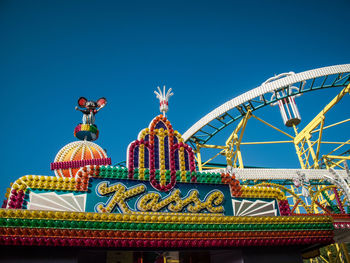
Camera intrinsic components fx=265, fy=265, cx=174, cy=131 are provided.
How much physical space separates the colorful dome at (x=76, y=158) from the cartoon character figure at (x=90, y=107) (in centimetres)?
199

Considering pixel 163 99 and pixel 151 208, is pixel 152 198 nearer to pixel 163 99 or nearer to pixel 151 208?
pixel 151 208

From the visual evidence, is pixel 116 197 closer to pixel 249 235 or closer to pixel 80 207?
pixel 80 207

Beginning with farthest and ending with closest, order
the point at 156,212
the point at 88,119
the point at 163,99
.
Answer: the point at 88,119 < the point at 163,99 < the point at 156,212

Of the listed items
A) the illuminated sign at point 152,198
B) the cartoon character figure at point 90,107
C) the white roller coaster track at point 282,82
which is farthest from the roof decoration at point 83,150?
the white roller coaster track at point 282,82

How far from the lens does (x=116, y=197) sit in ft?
26.0

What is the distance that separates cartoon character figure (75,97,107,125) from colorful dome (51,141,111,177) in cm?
199

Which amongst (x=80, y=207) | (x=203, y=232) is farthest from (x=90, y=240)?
(x=203, y=232)

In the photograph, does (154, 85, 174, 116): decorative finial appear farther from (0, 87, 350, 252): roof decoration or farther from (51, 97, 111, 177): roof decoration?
(51, 97, 111, 177): roof decoration

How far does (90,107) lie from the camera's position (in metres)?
13.9

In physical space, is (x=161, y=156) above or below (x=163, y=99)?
below

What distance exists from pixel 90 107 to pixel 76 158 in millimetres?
3694

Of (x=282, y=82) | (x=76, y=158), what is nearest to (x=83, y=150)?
(x=76, y=158)

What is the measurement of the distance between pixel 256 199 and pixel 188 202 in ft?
8.16

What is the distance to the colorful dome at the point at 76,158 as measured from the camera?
1066 cm
